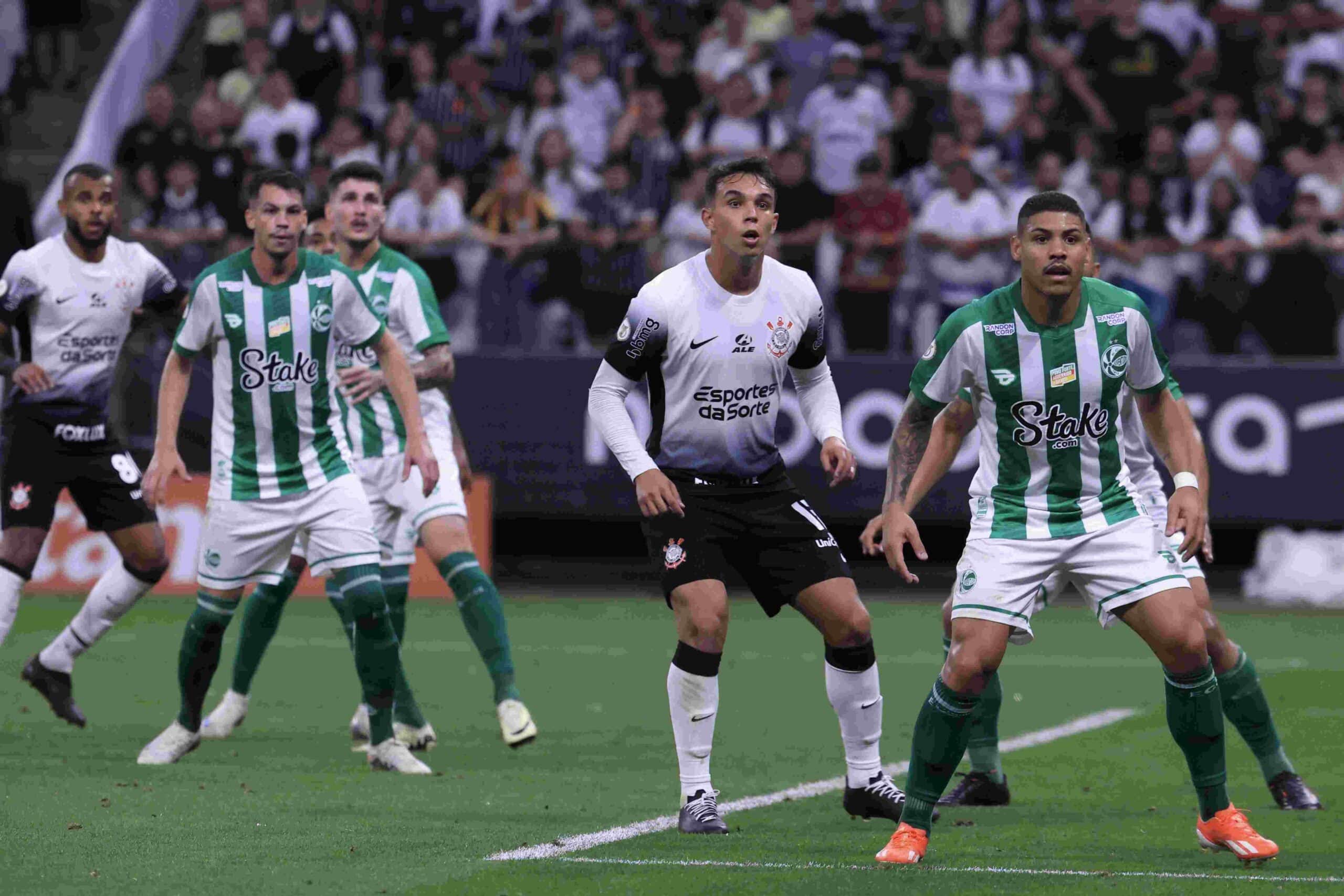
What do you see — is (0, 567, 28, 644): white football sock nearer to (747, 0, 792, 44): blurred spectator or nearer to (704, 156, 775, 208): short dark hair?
(704, 156, 775, 208): short dark hair

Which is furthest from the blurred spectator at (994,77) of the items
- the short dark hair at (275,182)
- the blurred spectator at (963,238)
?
the short dark hair at (275,182)

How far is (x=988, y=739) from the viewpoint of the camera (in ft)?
26.4

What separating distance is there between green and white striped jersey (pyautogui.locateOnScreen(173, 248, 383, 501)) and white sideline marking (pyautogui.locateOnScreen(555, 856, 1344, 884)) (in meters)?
2.86

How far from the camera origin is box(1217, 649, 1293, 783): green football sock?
7.89m

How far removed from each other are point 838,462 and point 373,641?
8.28 ft

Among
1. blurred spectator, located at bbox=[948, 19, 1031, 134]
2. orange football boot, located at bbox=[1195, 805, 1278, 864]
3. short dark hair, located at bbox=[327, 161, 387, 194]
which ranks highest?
blurred spectator, located at bbox=[948, 19, 1031, 134]

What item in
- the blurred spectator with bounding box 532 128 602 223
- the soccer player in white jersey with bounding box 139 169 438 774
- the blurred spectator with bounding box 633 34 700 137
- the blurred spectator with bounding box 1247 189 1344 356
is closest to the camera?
the soccer player in white jersey with bounding box 139 169 438 774

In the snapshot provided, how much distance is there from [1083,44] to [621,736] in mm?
10945

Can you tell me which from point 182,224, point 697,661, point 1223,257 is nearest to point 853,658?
point 697,661

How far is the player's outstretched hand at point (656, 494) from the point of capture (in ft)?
23.4

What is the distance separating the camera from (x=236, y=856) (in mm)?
6555

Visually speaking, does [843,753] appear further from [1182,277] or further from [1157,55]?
[1157,55]

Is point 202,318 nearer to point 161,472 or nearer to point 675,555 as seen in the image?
point 161,472

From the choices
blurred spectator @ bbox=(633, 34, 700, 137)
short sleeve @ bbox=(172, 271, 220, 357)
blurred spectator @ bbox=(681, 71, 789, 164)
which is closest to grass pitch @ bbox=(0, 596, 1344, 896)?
short sleeve @ bbox=(172, 271, 220, 357)
